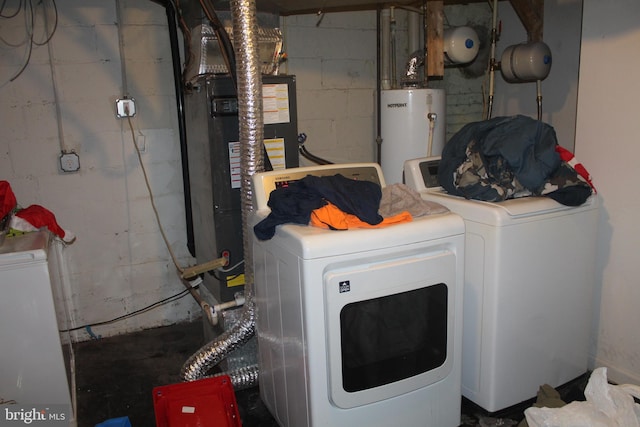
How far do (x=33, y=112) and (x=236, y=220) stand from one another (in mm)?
1364

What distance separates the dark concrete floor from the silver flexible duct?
27 cm

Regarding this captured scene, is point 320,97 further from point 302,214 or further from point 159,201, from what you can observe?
point 302,214

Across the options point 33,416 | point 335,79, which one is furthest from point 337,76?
point 33,416

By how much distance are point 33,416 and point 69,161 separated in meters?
1.52

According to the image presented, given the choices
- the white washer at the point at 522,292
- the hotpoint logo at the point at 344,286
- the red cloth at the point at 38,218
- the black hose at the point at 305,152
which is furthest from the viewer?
the black hose at the point at 305,152

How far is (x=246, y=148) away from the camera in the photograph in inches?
90.0

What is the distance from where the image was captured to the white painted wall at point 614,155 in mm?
2270

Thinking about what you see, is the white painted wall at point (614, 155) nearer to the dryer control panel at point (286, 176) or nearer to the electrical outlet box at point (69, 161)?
the dryer control panel at point (286, 176)

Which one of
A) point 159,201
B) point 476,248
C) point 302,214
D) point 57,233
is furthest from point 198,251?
point 476,248

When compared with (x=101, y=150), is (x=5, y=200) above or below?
below

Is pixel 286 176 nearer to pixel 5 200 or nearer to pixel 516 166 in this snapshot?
pixel 516 166

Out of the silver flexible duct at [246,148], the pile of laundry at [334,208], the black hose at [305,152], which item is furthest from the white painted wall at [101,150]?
the pile of laundry at [334,208]

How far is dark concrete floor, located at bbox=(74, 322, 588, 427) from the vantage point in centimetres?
229

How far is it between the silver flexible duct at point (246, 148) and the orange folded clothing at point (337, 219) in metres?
0.53
